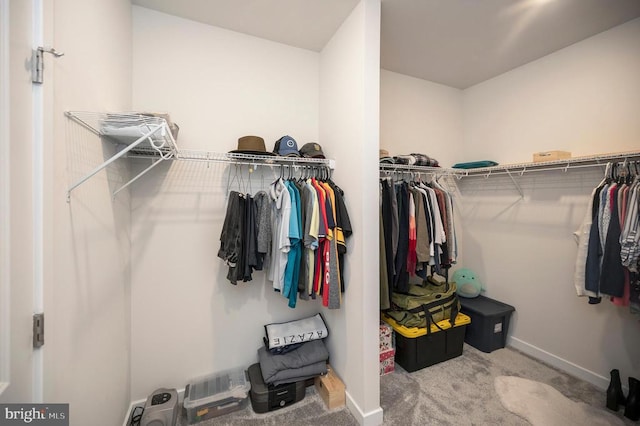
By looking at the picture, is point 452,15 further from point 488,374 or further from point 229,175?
point 488,374

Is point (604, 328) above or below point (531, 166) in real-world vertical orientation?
below

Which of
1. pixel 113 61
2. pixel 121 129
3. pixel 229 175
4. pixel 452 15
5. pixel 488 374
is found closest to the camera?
pixel 121 129

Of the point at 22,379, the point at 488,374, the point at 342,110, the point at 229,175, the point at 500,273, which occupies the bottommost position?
the point at 488,374

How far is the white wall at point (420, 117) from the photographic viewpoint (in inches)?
105

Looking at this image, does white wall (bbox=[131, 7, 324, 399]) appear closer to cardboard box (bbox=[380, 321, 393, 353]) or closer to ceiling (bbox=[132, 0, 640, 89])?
ceiling (bbox=[132, 0, 640, 89])

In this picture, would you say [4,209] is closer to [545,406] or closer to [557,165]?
[545,406]

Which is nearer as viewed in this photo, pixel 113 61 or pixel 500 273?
pixel 113 61

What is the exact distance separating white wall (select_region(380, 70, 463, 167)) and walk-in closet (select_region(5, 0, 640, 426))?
0.03 metres

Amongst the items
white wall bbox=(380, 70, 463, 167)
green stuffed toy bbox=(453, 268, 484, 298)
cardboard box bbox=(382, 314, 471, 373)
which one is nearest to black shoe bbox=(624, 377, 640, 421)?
cardboard box bbox=(382, 314, 471, 373)

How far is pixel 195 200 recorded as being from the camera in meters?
1.87

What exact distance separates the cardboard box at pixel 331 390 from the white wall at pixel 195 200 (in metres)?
0.29

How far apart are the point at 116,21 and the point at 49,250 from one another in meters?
1.38

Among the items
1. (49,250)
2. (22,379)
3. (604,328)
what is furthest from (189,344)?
(604,328)

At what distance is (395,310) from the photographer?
2301 millimetres
